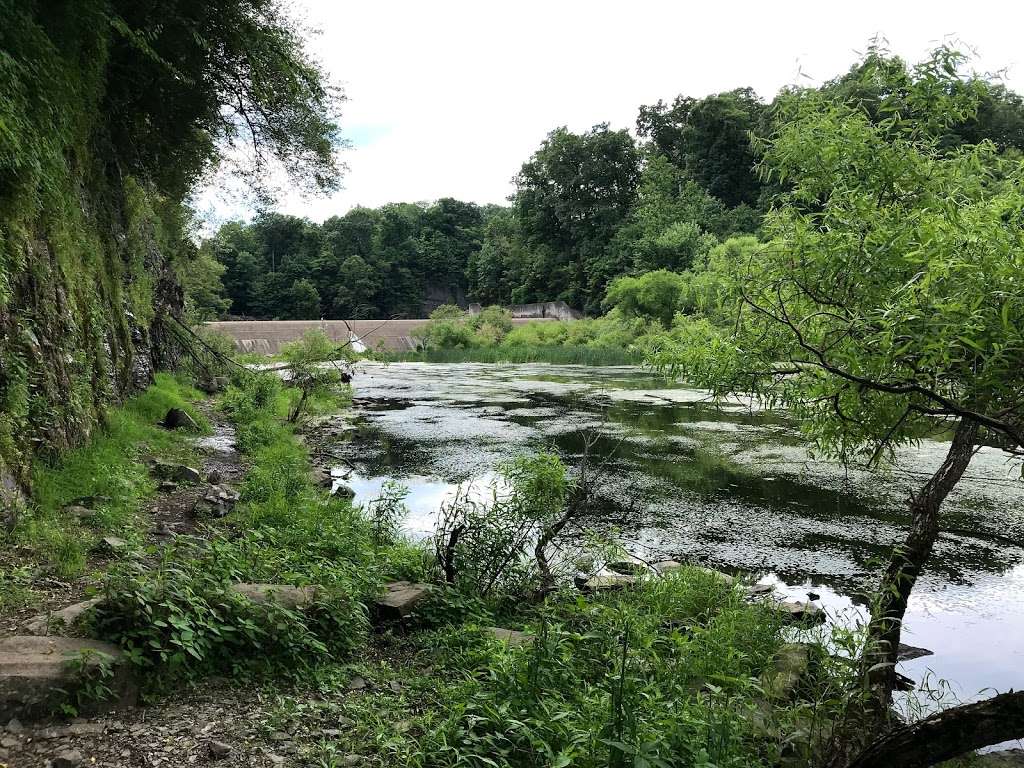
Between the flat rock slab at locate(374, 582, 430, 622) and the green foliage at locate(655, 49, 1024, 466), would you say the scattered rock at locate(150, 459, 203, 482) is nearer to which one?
the flat rock slab at locate(374, 582, 430, 622)

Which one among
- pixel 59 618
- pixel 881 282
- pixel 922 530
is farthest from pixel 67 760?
pixel 922 530

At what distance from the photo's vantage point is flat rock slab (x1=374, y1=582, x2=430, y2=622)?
16.6ft

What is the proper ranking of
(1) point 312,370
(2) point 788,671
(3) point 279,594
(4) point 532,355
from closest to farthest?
(3) point 279,594, (2) point 788,671, (1) point 312,370, (4) point 532,355

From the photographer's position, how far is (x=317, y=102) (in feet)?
44.3

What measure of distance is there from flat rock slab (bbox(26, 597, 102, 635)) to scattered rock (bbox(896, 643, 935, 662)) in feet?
20.1

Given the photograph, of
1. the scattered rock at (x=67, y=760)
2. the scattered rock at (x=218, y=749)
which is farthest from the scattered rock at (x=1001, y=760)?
the scattered rock at (x=67, y=760)

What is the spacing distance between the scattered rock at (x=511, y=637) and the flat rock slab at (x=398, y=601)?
27.8 inches

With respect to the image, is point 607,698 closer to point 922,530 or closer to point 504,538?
point 504,538

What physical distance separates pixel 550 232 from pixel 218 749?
67746 mm

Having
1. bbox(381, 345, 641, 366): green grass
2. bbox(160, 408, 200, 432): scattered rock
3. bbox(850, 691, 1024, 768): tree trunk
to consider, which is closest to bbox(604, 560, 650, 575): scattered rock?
bbox(850, 691, 1024, 768): tree trunk

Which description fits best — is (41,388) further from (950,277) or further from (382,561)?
(950,277)

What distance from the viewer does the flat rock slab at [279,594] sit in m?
4.15

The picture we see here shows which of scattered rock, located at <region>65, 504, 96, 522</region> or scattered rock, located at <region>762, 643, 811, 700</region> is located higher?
scattered rock, located at <region>65, 504, 96, 522</region>

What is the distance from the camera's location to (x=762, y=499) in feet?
33.4
